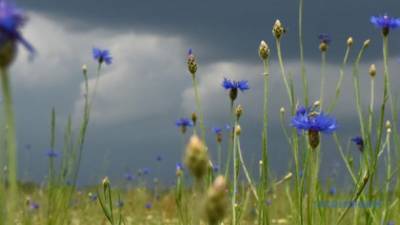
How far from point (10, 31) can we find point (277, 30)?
1.58 m

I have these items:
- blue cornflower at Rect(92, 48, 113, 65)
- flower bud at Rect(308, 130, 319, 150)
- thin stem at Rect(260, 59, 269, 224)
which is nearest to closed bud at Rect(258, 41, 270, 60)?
thin stem at Rect(260, 59, 269, 224)

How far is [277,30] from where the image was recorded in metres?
2.21

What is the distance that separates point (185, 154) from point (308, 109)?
1446 millimetres

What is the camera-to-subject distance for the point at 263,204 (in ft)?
6.81

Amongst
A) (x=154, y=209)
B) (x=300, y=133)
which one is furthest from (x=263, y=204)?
(x=154, y=209)

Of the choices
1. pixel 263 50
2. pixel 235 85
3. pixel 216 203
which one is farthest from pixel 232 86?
pixel 216 203

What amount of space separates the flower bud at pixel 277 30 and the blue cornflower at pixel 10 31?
152 cm

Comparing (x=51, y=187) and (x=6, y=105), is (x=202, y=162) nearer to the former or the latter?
(x=6, y=105)

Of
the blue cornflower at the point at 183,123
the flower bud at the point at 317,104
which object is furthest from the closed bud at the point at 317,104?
the blue cornflower at the point at 183,123

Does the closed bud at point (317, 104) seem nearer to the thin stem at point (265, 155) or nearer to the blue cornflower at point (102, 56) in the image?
the thin stem at point (265, 155)

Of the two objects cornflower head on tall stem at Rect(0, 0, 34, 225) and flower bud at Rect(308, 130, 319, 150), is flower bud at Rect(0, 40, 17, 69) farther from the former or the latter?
flower bud at Rect(308, 130, 319, 150)

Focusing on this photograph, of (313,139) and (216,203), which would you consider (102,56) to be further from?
(216,203)

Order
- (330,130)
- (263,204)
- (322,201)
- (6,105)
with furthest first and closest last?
(322,201) < (263,204) < (330,130) < (6,105)

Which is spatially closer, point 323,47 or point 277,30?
point 277,30
